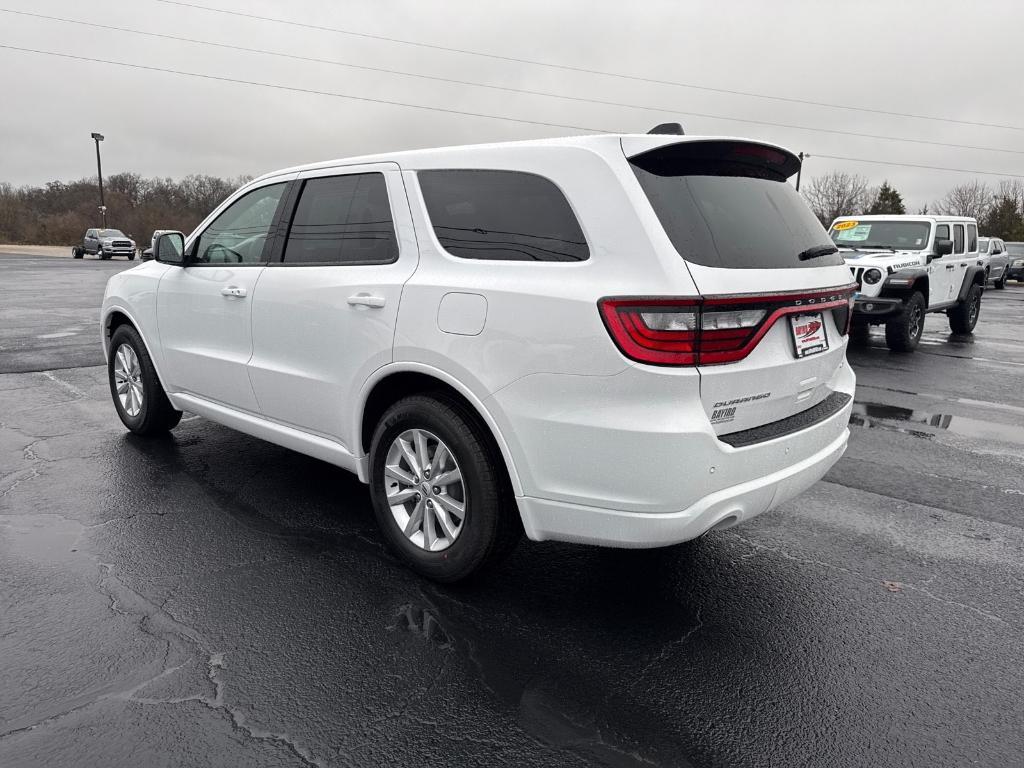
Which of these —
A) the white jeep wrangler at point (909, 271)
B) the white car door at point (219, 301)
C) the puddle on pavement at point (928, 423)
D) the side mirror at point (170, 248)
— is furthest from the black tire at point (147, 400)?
the white jeep wrangler at point (909, 271)

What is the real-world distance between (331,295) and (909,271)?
9.49 meters

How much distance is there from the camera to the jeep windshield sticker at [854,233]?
39.7 feet

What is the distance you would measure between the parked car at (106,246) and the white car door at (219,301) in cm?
4335

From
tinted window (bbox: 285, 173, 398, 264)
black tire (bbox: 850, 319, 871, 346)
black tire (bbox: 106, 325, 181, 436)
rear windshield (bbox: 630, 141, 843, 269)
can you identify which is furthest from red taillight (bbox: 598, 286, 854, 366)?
black tire (bbox: 850, 319, 871, 346)

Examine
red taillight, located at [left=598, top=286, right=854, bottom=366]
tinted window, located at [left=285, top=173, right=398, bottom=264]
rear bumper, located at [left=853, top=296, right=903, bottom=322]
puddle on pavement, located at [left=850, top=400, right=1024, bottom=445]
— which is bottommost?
puddle on pavement, located at [left=850, top=400, right=1024, bottom=445]

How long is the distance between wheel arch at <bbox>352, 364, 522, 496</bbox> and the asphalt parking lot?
0.60 meters

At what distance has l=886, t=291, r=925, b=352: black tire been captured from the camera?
10.6 m

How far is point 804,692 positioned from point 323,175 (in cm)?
327

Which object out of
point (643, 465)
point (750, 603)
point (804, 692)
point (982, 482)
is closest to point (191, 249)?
point (643, 465)

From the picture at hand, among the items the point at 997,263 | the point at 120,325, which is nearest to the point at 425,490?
the point at 120,325

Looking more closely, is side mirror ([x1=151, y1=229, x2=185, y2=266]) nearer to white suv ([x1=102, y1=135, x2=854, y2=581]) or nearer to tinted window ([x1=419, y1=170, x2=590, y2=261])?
white suv ([x1=102, y1=135, x2=854, y2=581])

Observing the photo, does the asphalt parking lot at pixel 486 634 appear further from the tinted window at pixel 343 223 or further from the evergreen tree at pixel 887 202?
the evergreen tree at pixel 887 202

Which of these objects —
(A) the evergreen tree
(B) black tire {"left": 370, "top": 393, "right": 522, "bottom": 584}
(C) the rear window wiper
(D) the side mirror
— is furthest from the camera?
(A) the evergreen tree

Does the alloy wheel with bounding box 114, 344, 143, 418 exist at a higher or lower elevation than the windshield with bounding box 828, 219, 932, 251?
lower
